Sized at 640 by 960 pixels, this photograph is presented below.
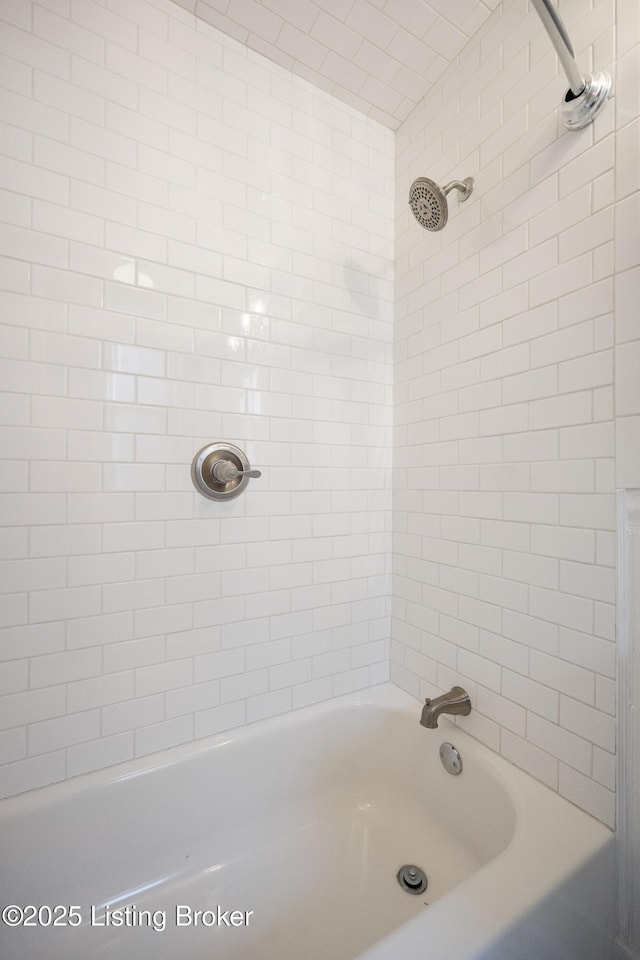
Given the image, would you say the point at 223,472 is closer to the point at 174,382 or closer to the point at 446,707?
the point at 174,382

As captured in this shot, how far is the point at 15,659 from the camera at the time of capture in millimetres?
1049

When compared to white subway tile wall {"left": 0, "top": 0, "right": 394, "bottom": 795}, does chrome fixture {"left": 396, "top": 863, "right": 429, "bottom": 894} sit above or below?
below

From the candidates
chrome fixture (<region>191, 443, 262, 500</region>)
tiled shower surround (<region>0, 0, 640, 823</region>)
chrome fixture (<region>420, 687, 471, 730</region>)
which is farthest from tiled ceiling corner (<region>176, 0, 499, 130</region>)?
chrome fixture (<region>420, 687, 471, 730</region>)

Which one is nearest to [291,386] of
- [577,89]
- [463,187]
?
[463,187]

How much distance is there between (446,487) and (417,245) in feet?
3.12

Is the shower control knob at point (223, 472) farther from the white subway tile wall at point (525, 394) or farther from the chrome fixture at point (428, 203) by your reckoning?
the chrome fixture at point (428, 203)

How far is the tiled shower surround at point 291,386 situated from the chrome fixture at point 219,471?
42 millimetres

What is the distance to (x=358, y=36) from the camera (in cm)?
131

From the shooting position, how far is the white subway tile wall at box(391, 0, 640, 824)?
94 centimetres

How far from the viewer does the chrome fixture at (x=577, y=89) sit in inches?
33.5

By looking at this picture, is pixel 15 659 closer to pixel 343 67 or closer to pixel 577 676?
pixel 577 676

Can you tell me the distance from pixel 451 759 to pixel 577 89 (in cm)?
186

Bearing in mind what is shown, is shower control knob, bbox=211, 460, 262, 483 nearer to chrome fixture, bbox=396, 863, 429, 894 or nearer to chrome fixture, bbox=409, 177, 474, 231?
chrome fixture, bbox=409, 177, 474, 231

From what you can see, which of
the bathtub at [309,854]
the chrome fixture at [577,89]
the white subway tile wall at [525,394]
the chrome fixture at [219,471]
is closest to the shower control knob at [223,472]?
the chrome fixture at [219,471]
